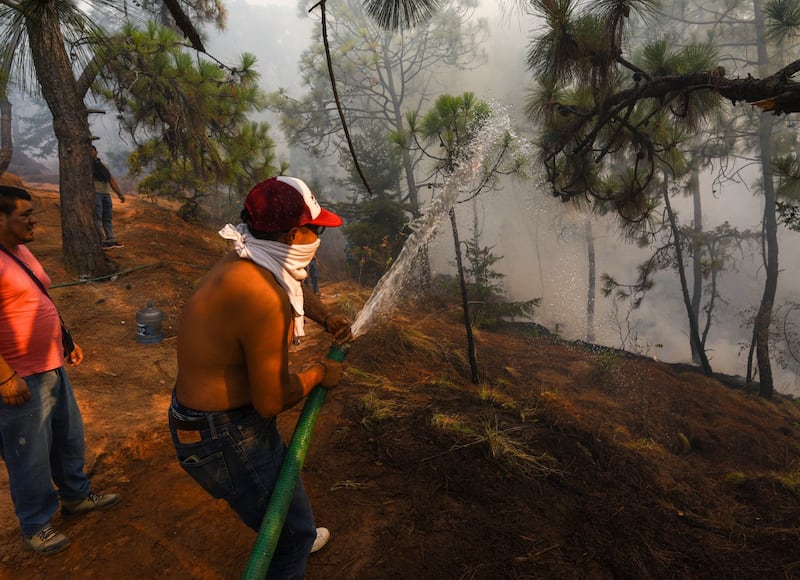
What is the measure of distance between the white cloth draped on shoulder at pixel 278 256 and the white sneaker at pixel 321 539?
1.57m

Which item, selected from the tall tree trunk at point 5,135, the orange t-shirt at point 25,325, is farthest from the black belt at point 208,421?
the tall tree trunk at point 5,135

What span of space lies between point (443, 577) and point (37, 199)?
45.3ft

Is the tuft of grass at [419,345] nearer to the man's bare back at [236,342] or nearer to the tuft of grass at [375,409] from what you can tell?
the tuft of grass at [375,409]

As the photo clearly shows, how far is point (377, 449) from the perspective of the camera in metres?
3.30

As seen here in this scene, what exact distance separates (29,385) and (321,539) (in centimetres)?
184

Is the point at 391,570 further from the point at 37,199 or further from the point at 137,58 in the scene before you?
the point at 37,199

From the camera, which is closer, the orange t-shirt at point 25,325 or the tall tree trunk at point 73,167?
the orange t-shirt at point 25,325

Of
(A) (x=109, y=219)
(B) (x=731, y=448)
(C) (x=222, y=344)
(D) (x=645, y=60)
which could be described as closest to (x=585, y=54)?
(D) (x=645, y=60)

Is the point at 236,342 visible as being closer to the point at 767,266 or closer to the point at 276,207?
the point at 276,207

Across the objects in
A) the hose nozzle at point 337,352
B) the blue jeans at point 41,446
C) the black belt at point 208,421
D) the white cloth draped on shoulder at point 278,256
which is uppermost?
the white cloth draped on shoulder at point 278,256

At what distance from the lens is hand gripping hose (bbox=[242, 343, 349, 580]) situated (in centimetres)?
145

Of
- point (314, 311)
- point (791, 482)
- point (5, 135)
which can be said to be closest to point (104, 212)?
point (314, 311)

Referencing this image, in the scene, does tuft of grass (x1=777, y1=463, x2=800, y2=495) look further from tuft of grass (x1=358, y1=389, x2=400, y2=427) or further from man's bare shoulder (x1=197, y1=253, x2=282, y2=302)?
man's bare shoulder (x1=197, y1=253, x2=282, y2=302)

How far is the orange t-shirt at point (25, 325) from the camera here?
2068 millimetres
